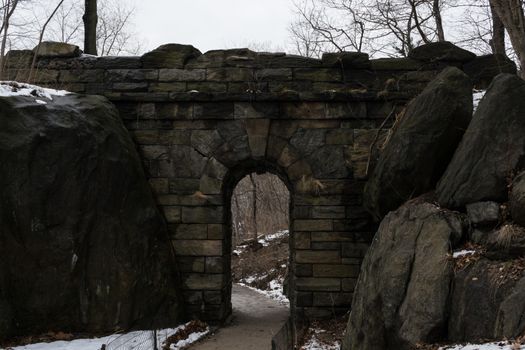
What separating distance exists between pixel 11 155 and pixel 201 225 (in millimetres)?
3280

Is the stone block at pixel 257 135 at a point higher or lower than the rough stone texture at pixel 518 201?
higher

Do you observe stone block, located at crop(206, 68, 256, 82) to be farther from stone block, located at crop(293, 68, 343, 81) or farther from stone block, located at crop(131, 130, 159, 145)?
stone block, located at crop(131, 130, 159, 145)

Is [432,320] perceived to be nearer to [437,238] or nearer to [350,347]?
[437,238]

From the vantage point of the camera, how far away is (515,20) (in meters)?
8.48

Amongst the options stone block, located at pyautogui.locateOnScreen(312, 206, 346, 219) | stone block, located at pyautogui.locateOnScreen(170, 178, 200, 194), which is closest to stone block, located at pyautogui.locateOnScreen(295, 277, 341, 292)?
stone block, located at pyautogui.locateOnScreen(312, 206, 346, 219)

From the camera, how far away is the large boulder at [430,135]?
6180mm

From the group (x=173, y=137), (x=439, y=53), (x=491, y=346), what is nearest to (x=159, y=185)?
(x=173, y=137)

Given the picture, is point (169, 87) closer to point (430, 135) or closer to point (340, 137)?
point (340, 137)

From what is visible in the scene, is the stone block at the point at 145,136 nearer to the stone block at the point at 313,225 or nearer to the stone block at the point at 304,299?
the stone block at the point at 313,225

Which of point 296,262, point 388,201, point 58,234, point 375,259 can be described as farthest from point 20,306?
point 388,201

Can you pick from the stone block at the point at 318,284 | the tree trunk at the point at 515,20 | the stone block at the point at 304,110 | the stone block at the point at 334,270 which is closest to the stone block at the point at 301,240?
the stone block at the point at 334,270

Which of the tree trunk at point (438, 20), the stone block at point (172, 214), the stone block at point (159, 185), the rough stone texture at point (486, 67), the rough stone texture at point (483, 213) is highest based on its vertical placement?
the tree trunk at point (438, 20)

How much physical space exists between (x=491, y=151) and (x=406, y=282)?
5.72 ft

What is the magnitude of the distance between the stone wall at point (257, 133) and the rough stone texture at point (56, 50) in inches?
9.0
